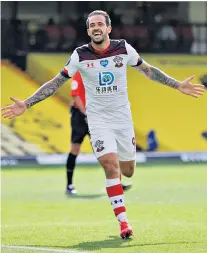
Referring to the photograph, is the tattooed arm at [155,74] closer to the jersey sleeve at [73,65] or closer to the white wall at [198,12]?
the jersey sleeve at [73,65]

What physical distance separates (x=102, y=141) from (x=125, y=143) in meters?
0.38

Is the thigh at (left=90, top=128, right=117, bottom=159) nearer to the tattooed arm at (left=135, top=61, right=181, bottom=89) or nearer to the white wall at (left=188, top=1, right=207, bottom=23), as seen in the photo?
the tattooed arm at (left=135, top=61, right=181, bottom=89)

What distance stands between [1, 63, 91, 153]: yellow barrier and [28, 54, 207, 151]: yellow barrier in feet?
1.66

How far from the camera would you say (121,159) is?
33.8 ft

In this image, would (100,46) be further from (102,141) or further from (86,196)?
(86,196)

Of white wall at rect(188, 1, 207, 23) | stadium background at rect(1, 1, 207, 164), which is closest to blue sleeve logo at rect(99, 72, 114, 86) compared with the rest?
stadium background at rect(1, 1, 207, 164)

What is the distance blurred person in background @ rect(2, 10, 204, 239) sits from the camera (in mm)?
9695

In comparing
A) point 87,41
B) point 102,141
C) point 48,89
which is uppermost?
point 48,89

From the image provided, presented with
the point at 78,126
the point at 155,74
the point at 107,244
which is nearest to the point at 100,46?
the point at 155,74

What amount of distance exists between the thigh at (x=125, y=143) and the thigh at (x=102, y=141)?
0.13 metres

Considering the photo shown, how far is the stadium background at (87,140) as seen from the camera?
15.3m

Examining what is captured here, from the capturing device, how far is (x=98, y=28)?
9.69m

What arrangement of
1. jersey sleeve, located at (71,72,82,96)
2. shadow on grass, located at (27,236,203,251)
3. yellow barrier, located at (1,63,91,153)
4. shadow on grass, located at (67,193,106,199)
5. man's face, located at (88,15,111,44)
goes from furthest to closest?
yellow barrier, located at (1,63,91,153) → jersey sleeve, located at (71,72,82,96) → shadow on grass, located at (67,193,106,199) → man's face, located at (88,15,111,44) → shadow on grass, located at (27,236,203,251)

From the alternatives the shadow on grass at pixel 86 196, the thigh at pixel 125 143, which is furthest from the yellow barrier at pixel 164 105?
the thigh at pixel 125 143
